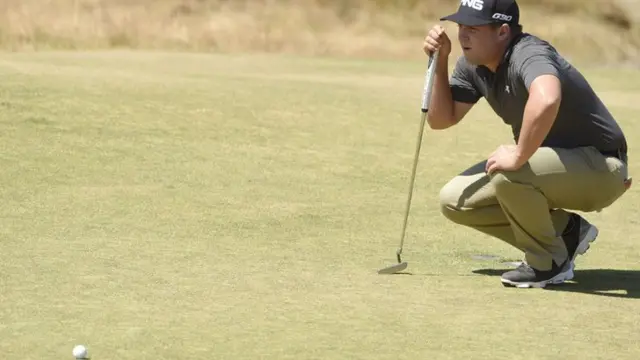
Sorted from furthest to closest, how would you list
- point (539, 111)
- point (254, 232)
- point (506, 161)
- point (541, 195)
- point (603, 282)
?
point (254, 232) < point (603, 282) < point (541, 195) < point (506, 161) < point (539, 111)

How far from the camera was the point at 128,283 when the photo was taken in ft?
17.1

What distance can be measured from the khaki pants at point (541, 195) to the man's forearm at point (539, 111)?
0.24 metres

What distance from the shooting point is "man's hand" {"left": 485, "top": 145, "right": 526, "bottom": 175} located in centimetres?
518

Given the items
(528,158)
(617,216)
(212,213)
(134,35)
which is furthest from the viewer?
(134,35)

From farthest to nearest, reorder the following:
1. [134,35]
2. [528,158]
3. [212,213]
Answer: [134,35] < [212,213] < [528,158]

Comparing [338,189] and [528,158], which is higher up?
[528,158]

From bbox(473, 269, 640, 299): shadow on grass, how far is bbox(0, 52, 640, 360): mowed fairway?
0.01 meters

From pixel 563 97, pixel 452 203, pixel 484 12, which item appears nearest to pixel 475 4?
pixel 484 12

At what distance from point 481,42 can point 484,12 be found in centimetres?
12

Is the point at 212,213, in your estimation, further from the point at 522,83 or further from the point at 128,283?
the point at 522,83

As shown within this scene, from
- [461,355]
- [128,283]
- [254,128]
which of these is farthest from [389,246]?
[254,128]

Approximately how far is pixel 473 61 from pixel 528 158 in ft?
1.65

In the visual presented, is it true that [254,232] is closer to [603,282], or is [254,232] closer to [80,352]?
[603,282]

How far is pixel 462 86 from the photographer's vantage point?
19.1ft
